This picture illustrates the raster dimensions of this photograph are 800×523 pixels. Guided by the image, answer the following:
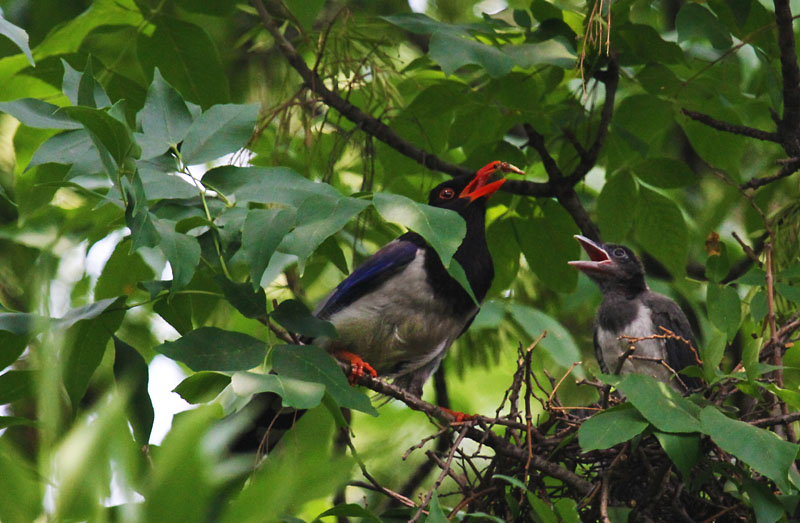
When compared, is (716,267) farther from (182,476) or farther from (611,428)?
(182,476)

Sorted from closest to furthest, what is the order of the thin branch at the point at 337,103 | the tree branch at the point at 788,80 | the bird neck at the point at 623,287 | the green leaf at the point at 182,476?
the green leaf at the point at 182,476, the tree branch at the point at 788,80, the thin branch at the point at 337,103, the bird neck at the point at 623,287

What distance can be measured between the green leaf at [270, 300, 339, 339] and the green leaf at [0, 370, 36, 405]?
63 cm

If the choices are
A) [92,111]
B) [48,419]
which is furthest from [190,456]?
[92,111]

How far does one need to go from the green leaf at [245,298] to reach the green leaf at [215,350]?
0.23 feet

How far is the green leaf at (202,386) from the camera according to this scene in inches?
91.7

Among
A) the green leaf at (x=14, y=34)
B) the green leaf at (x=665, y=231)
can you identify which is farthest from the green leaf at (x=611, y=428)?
the green leaf at (x=665, y=231)

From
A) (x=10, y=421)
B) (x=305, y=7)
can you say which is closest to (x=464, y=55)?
(x=305, y=7)

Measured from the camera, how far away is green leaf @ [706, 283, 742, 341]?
10.4 ft

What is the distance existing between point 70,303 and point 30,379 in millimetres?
317

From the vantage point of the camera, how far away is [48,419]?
63 cm

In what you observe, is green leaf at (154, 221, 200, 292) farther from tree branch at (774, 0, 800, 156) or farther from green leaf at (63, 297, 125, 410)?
tree branch at (774, 0, 800, 156)

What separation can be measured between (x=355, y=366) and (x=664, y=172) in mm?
1561

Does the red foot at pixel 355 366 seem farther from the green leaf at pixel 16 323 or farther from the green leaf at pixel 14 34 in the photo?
the green leaf at pixel 14 34

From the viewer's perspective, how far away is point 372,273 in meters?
3.94
